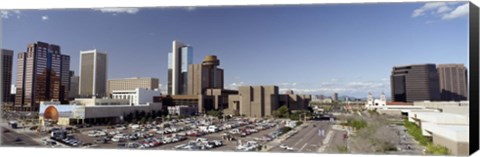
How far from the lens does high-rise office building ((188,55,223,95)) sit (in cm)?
834

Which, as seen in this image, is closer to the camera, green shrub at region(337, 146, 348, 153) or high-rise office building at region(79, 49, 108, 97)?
green shrub at region(337, 146, 348, 153)

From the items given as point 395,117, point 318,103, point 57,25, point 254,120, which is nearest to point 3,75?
point 57,25

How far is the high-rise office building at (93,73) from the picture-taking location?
8641 mm

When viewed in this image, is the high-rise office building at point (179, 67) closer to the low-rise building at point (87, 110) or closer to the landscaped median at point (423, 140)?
the low-rise building at point (87, 110)

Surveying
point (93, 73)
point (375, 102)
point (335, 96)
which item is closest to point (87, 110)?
point (93, 73)

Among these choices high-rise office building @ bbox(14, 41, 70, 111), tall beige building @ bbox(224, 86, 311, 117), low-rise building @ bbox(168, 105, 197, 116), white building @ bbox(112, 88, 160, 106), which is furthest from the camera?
white building @ bbox(112, 88, 160, 106)

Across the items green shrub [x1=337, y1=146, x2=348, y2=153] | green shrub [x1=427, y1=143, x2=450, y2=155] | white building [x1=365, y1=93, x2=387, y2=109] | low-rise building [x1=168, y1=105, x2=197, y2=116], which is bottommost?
green shrub [x1=337, y1=146, x2=348, y2=153]

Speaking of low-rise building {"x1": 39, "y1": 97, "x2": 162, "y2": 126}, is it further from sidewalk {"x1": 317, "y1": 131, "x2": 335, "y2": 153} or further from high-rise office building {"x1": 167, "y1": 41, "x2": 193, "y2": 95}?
sidewalk {"x1": 317, "y1": 131, "x2": 335, "y2": 153}

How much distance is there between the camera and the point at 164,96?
31.4 feet

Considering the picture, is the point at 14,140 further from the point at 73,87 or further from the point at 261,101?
the point at 261,101

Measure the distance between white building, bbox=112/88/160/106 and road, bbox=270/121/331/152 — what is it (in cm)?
351

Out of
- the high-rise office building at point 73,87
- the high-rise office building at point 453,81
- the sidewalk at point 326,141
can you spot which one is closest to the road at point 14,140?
the high-rise office building at point 73,87

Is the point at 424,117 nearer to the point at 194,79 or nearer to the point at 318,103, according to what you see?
the point at 318,103

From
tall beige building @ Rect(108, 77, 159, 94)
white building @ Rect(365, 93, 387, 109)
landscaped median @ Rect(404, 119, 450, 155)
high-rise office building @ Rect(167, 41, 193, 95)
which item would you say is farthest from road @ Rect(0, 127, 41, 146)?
landscaped median @ Rect(404, 119, 450, 155)
